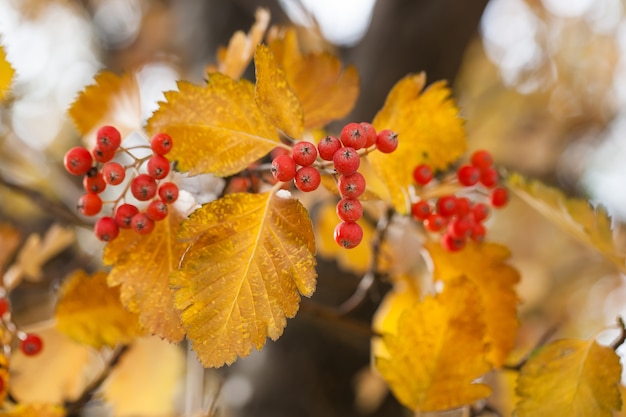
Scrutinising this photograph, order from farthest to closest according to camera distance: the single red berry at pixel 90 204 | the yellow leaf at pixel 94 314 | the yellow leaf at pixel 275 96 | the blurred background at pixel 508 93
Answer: the blurred background at pixel 508 93
the yellow leaf at pixel 94 314
the single red berry at pixel 90 204
the yellow leaf at pixel 275 96

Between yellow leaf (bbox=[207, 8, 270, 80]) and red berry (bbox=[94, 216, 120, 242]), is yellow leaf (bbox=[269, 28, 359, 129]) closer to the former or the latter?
yellow leaf (bbox=[207, 8, 270, 80])

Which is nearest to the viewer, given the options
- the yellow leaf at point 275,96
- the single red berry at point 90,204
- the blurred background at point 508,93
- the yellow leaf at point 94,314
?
the yellow leaf at point 275,96

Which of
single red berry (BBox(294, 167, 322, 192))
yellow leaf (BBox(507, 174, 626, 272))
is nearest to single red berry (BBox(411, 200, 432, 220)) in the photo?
yellow leaf (BBox(507, 174, 626, 272))

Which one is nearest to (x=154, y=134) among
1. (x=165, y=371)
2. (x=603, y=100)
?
(x=165, y=371)

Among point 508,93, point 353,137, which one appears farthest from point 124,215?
point 508,93

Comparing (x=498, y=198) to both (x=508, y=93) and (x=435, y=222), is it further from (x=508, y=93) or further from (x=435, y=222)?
(x=508, y=93)

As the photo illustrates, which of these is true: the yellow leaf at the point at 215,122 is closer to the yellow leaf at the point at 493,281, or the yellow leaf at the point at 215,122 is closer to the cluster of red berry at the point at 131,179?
the cluster of red berry at the point at 131,179

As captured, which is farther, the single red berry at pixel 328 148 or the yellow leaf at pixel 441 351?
the yellow leaf at pixel 441 351

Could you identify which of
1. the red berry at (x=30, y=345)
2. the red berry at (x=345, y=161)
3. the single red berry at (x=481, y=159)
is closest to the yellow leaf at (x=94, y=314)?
the red berry at (x=30, y=345)
